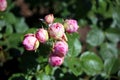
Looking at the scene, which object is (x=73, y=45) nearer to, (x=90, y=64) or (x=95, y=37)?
(x=90, y=64)

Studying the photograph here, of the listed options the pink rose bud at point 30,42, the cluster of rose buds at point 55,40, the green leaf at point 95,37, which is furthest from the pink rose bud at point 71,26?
the green leaf at point 95,37

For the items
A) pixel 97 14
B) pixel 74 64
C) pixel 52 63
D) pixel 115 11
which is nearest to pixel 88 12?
pixel 97 14

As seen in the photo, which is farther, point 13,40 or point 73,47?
point 13,40

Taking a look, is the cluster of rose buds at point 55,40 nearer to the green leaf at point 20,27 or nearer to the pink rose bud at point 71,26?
the pink rose bud at point 71,26

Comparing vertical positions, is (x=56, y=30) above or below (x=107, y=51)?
above

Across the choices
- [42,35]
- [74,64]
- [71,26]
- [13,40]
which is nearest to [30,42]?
[42,35]

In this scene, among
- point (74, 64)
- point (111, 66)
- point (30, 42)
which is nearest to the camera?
point (30, 42)

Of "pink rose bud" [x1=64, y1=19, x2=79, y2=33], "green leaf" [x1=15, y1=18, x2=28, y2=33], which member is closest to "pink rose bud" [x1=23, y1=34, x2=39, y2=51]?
"pink rose bud" [x1=64, y1=19, x2=79, y2=33]
